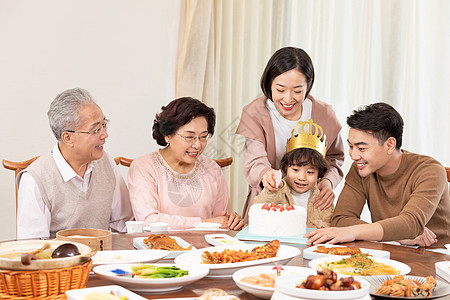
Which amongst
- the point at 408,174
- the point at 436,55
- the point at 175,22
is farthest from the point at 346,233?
the point at 175,22

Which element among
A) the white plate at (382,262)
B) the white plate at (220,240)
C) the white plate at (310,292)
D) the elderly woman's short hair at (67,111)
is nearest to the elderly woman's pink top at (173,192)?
the elderly woman's short hair at (67,111)

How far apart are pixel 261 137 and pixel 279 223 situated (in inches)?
31.2

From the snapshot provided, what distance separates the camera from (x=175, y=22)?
4012 millimetres

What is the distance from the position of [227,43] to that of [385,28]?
125 centimetres

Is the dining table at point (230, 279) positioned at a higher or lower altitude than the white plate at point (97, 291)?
lower

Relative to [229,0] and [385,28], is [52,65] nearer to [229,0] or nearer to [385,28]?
[229,0]

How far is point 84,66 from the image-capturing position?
3557 mm

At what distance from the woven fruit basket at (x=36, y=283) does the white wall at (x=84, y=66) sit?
2.34 metres

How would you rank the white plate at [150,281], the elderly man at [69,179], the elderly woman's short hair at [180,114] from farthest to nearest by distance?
the elderly woman's short hair at [180,114] → the elderly man at [69,179] → the white plate at [150,281]

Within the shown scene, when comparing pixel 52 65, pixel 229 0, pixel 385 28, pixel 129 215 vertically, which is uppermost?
pixel 229 0

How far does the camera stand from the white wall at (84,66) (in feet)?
10.7

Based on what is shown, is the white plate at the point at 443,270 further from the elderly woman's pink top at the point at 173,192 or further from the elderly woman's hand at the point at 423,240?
the elderly woman's pink top at the point at 173,192

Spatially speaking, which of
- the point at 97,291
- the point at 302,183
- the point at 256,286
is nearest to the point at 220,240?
the point at 256,286

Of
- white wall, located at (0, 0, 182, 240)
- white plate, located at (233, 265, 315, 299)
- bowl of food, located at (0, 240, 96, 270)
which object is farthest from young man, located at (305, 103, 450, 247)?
white wall, located at (0, 0, 182, 240)
